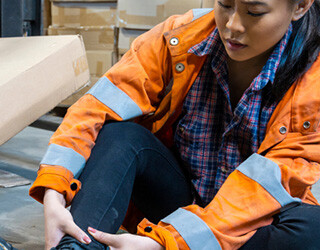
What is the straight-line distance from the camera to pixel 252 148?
1.01 metres

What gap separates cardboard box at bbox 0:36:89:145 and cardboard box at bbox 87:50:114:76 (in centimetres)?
118

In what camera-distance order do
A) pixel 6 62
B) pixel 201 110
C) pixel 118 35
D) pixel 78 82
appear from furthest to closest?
pixel 118 35, pixel 78 82, pixel 6 62, pixel 201 110

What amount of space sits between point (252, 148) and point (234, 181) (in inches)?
5.6

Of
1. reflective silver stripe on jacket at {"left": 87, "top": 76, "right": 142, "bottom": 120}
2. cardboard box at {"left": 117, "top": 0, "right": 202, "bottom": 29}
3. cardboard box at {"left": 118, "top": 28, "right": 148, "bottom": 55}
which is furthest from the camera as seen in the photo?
cardboard box at {"left": 118, "top": 28, "right": 148, "bottom": 55}

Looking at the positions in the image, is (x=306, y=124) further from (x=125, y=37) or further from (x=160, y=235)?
(x=125, y=37)

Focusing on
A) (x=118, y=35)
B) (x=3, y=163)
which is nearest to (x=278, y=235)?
(x=3, y=163)

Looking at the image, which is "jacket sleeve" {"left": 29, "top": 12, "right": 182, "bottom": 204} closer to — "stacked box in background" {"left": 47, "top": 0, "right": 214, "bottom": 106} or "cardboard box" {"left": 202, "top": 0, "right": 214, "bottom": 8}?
"cardboard box" {"left": 202, "top": 0, "right": 214, "bottom": 8}

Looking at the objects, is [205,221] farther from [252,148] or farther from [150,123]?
[150,123]

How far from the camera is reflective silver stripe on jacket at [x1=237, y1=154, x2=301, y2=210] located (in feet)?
→ 2.84

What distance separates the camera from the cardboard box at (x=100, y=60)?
2.80 metres

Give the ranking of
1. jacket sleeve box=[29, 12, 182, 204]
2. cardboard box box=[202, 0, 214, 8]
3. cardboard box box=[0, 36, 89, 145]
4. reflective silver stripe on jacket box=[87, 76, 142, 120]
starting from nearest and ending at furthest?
jacket sleeve box=[29, 12, 182, 204], reflective silver stripe on jacket box=[87, 76, 142, 120], cardboard box box=[0, 36, 89, 145], cardboard box box=[202, 0, 214, 8]

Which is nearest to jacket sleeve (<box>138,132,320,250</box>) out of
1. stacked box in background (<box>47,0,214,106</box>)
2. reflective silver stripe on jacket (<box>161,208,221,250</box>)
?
reflective silver stripe on jacket (<box>161,208,221,250</box>)

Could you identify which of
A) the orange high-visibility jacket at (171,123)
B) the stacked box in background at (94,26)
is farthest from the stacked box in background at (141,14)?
the orange high-visibility jacket at (171,123)

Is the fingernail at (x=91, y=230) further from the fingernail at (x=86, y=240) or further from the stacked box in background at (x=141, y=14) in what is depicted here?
the stacked box in background at (x=141, y=14)
